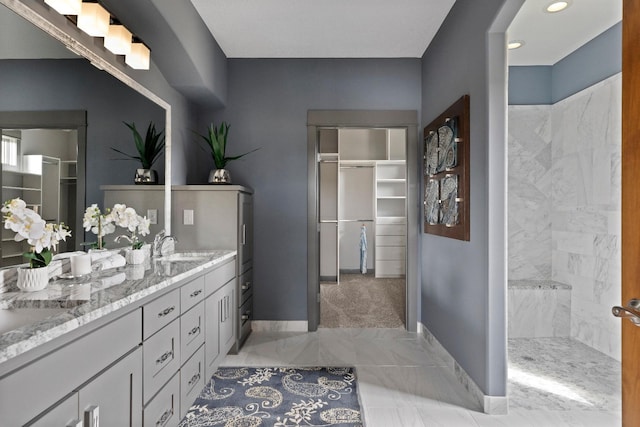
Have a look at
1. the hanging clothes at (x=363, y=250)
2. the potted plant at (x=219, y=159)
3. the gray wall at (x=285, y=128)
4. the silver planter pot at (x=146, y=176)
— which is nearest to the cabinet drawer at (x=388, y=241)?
Answer: the hanging clothes at (x=363, y=250)

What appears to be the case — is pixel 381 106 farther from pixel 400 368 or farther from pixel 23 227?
pixel 23 227

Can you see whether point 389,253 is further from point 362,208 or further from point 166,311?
point 166,311

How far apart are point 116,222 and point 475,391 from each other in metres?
2.46

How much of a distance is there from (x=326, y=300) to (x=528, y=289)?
2.47 m

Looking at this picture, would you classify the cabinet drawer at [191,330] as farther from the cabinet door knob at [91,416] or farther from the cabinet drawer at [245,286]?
the cabinet drawer at [245,286]

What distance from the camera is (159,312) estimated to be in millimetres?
1674

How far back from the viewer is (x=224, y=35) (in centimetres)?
329

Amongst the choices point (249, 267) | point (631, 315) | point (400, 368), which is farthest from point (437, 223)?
point (631, 315)

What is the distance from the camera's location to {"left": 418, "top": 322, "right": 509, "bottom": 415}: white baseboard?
85.4 inches

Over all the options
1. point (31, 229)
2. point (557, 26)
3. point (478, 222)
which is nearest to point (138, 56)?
point (31, 229)

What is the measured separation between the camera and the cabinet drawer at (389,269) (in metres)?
6.46

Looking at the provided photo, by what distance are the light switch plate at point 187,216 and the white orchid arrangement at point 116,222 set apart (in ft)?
1.70

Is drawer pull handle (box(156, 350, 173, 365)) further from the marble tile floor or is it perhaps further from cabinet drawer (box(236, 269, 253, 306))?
cabinet drawer (box(236, 269, 253, 306))

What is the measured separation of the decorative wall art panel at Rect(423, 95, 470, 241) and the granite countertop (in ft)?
6.10
